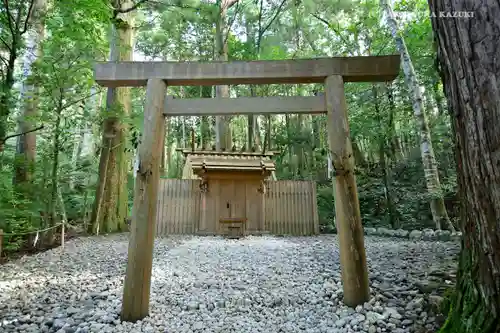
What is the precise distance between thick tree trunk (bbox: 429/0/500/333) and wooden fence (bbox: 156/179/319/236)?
23.3 ft

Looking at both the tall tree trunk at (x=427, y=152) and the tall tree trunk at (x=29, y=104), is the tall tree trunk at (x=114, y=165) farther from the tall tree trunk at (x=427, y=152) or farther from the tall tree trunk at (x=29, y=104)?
the tall tree trunk at (x=427, y=152)

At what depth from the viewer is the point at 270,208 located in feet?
29.3

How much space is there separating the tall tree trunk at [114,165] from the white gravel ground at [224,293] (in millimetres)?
2570

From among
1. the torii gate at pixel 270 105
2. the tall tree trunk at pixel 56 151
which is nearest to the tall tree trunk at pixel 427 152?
the torii gate at pixel 270 105

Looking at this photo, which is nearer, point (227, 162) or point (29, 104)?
point (29, 104)

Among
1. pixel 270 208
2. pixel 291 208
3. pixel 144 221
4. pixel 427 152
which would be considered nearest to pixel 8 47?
pixel 144 221

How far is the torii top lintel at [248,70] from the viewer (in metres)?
2.97

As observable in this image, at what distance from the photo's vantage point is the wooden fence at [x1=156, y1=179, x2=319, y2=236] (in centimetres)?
871

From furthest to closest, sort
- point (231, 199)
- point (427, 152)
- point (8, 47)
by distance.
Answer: point (231, 199), point (427, 152), point (8, 47)

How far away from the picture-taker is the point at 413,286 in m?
2.87

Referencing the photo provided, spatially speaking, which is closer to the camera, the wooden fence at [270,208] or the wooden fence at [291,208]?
the wooden fence at [270,208]

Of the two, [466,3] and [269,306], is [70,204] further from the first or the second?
[466,3]

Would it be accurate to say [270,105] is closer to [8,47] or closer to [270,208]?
[8,47]

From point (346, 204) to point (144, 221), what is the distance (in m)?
1.86
